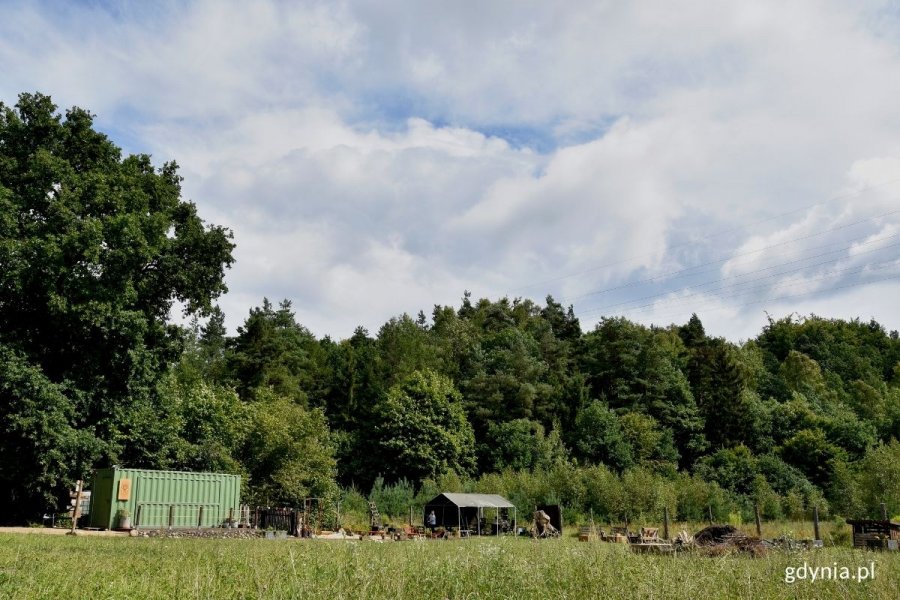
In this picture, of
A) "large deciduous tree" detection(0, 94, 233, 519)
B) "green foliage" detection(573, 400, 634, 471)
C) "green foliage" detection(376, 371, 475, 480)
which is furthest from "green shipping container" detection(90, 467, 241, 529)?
"green foliage" detection(573, 400, 634, 471)

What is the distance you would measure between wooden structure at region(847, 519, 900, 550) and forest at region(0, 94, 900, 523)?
18.2m

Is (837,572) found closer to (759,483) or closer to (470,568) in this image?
(470,568)

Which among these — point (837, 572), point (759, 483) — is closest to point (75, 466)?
point (837, 572)

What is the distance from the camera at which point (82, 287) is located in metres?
27.4

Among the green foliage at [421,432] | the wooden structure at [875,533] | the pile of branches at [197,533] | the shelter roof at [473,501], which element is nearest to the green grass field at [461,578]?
the wooden structure at [875,533]

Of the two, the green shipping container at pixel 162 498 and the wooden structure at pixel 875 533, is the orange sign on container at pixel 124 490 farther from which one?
the wooden structure at pixel 875 533

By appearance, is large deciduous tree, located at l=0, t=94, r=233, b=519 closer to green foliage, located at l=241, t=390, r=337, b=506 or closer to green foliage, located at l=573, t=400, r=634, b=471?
green foliage, located at l=241, t=390, r=337, b=506

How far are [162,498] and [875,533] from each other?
26602mm

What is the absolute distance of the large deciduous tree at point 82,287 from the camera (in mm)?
27188

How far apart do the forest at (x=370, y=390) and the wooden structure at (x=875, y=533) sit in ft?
59.7

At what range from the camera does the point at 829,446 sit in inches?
2295

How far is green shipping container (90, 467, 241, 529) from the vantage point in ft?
91.8

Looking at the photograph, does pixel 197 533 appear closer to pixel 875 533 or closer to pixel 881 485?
pixel 875 533

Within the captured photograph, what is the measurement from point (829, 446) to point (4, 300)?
2336 inches
